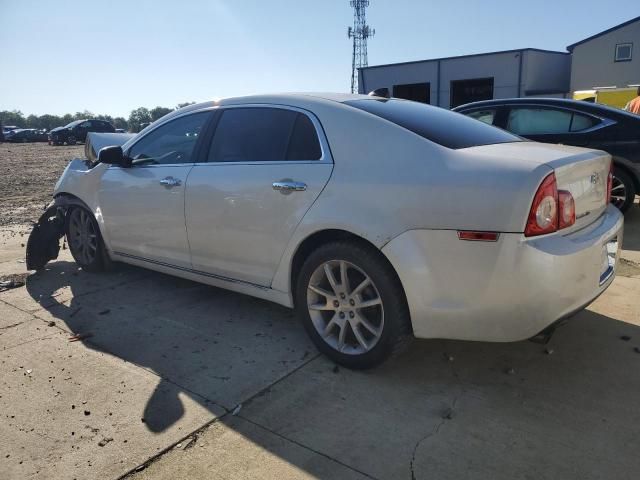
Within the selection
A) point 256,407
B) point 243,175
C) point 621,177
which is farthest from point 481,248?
point 621,177

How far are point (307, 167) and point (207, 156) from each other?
3.39 ft

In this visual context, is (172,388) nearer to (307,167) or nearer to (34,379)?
(34,379)

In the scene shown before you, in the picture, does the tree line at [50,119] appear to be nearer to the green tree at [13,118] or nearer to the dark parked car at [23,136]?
the green tree at [13,118]

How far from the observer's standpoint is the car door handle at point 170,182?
395 centimetres

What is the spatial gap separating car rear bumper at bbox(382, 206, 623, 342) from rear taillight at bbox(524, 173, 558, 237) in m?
0.04

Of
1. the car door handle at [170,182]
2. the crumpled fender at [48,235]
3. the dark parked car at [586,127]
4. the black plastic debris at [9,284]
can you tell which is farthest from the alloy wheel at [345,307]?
the dark parked car at [586,127]

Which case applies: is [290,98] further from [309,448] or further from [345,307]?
[309,448]

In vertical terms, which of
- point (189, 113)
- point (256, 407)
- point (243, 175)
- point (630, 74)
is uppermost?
point (630, 74)

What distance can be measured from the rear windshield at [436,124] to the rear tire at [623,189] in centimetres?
391

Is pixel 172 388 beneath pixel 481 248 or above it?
beneath

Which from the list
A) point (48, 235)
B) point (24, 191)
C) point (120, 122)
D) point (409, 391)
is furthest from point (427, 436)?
point (120, 122)

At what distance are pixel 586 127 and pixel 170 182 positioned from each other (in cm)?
548

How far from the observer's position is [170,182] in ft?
13.1

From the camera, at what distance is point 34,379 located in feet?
10.4
